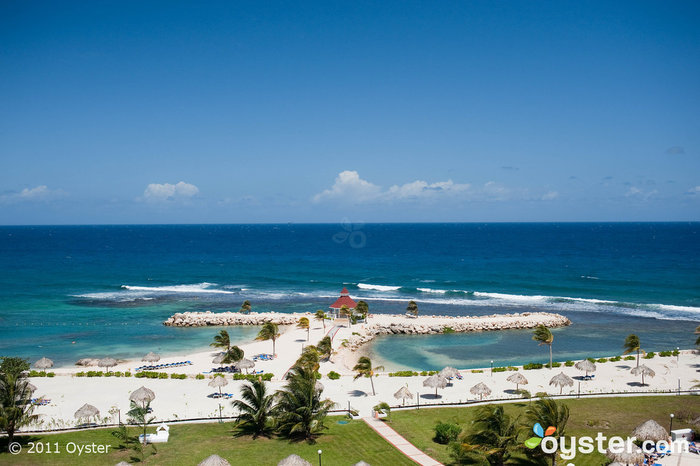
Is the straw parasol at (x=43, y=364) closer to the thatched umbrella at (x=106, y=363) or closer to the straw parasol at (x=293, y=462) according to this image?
the thatched umbrella at (x=106, y=363)

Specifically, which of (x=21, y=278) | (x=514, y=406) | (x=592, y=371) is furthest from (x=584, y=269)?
(x=21, y=278)

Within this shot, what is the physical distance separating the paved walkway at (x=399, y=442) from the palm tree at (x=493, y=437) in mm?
2400

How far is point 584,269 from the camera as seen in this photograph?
10069cm

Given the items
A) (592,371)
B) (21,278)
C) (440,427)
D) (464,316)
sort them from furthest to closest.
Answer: (21,278) → (464,316) → (592,371) → (440,427)

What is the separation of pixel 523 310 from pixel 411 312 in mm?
16690

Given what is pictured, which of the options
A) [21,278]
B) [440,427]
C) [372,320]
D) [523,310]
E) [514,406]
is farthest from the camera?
[21,278]

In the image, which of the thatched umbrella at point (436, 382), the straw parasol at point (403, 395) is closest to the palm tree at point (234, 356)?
the straw parasol at point (403, 395)

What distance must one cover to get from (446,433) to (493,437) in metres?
4.37

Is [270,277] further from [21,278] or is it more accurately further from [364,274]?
[21,278]

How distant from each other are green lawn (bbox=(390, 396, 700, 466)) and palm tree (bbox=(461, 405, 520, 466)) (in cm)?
273

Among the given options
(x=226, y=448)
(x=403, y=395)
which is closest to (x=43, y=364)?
(x=226, y=448)

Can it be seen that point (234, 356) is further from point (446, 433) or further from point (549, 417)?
point (549, 417)

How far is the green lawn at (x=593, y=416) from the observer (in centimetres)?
2580

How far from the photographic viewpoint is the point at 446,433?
24.9 m
